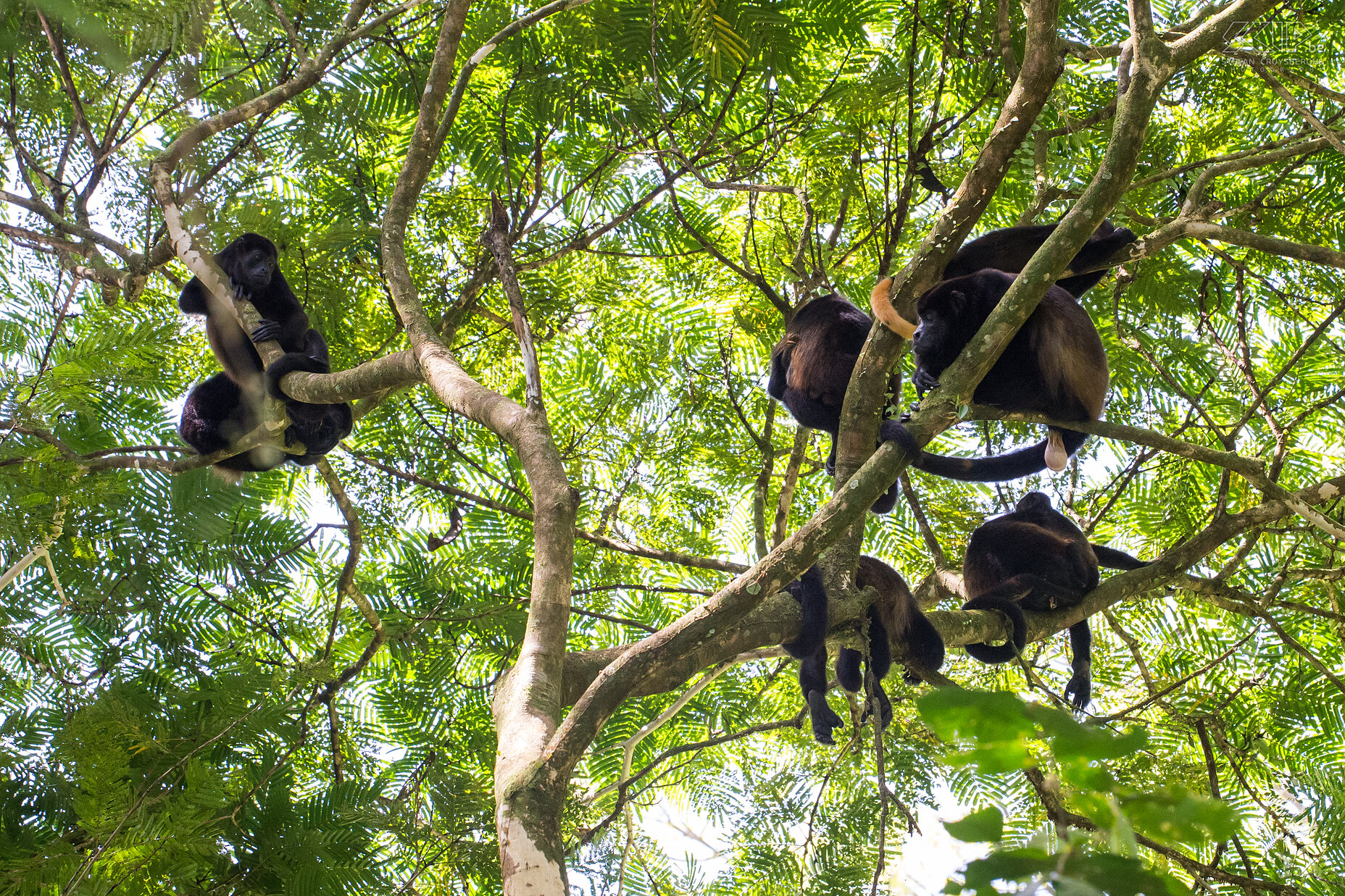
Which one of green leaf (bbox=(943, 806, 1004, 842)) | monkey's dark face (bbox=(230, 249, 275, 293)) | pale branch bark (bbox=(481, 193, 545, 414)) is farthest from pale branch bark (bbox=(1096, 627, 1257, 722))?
monkey's dark face (bbox=(230, 249, 275, 293))

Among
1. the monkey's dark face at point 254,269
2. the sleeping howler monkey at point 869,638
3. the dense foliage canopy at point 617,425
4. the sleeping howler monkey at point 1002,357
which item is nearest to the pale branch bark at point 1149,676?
the dense foliage canopy at point 617,425

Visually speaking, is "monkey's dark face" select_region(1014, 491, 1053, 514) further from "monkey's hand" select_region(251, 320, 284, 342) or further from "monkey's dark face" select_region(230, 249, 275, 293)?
"monkey's dark face" select_region(230, 249, 275, 293)

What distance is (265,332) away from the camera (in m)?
3.94

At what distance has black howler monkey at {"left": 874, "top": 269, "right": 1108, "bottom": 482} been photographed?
371 centimetres

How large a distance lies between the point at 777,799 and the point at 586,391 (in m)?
2.59

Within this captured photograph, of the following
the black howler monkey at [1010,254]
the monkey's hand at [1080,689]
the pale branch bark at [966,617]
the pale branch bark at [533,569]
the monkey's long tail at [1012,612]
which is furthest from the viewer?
the monkey's hand at [1080,689]

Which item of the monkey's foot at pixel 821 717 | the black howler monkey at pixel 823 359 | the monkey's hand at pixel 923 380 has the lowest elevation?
the monkey's foot at pixel 821 717

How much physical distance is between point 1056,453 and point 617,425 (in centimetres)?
237

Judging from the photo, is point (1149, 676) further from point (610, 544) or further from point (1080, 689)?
point (610, 544)

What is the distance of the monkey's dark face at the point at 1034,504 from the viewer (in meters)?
4.41

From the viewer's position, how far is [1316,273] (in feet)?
15.7

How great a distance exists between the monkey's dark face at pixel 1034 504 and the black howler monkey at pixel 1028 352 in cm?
51

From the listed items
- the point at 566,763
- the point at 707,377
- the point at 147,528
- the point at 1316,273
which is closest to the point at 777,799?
the point at 707,377

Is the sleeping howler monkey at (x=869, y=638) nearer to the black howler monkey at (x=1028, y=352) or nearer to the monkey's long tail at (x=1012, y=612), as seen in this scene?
the monkey's long tail at (x=1012, y=612)
